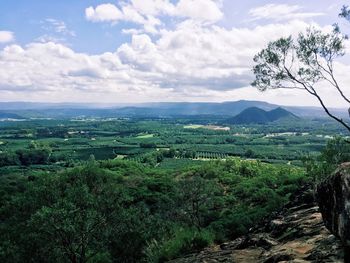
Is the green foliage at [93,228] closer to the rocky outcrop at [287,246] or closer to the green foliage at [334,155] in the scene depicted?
the rocky outcrop at [287,246]

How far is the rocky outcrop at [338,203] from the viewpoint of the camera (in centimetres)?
1552

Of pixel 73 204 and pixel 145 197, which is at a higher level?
pixel 73 204

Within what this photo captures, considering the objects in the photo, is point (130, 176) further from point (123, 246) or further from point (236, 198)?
point (123, 246)

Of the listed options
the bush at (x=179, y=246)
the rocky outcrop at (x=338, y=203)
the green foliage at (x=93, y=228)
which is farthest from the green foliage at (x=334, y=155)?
the rocky outcrop at (x=338, y=203)

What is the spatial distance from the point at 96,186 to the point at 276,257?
3271cm

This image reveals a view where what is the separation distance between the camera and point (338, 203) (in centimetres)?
1600

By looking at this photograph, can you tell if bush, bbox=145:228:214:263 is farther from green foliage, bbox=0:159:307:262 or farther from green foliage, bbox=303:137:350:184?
green foliage, bbox=303:137:350:184

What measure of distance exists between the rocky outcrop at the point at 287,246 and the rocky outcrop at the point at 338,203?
2403mm

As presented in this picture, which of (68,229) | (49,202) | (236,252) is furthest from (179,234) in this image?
(49,202)

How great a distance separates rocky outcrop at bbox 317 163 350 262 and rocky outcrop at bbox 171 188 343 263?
2403 millimetres

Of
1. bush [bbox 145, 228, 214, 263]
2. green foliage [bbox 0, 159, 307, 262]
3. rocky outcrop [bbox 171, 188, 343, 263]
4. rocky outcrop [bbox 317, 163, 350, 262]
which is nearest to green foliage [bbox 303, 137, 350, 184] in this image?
green foliage [bbox 0, 159, 307, 262]

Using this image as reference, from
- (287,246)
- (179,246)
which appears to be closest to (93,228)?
(179,246)

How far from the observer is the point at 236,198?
106062 millimetres

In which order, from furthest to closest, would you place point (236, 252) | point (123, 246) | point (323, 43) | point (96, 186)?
point (96, 186) → point (123, 246) → point (323, 43) → point (236, 252)
